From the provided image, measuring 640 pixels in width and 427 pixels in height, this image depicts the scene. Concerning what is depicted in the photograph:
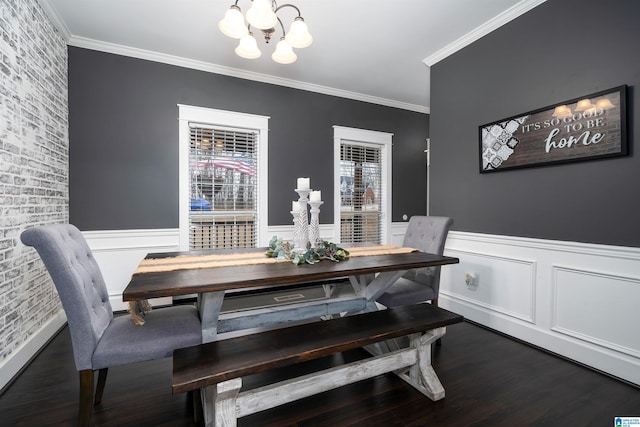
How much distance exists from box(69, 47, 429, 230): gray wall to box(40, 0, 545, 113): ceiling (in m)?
0.18

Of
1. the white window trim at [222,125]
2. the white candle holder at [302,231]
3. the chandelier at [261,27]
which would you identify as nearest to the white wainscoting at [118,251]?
the white window trim at [222,125]

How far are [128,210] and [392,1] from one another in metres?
3.34

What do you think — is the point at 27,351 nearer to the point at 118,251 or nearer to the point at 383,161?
the point at 118,251

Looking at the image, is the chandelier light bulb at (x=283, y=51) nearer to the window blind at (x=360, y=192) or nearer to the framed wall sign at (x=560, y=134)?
the framed wall sign at (x=560, y=134)

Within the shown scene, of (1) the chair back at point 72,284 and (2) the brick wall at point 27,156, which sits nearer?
(1) the chair back at point 72,284

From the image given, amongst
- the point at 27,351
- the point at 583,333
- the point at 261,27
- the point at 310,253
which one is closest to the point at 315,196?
the point at 310,253

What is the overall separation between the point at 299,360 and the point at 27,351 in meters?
2.18

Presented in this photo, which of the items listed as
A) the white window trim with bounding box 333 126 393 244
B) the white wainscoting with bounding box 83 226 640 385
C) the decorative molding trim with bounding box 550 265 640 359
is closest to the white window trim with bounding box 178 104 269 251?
the white wainscoting with bounding box 83 226 640 385

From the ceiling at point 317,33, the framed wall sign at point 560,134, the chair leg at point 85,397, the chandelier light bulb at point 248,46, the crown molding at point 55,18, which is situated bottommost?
the chair leg at point 85,397

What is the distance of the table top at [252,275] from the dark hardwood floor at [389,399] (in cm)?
76

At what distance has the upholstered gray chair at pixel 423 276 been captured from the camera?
2.31 m

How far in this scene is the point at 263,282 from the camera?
1484mm

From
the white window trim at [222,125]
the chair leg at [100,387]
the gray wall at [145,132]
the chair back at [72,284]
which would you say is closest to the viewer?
the chair back at [72,284]

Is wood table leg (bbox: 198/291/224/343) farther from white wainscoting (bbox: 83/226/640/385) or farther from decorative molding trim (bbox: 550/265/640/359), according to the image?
decorative molding trim (bbox: 550/265/640/359)
